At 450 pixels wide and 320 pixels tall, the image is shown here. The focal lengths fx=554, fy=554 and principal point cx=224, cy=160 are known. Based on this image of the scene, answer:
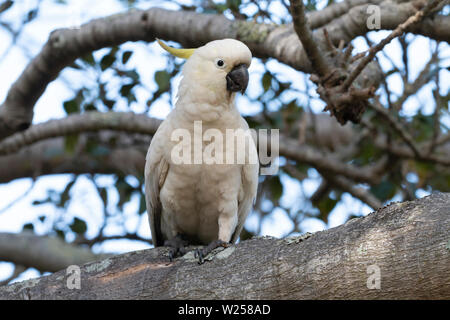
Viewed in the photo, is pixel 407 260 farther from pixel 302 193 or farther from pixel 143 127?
pixel 302 193

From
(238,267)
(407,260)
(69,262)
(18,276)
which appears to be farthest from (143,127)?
(407,260)

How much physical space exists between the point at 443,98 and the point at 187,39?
243 cm

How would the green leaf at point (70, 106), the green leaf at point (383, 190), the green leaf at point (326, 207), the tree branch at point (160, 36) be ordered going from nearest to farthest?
1. the tree branch at point (160, 36)
2. the green leaf at point (70, 106)
3. the green leaf at point (383, 190)
4. the green leaf at point (326, 207)

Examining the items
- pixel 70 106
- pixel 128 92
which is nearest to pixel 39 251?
pixel 70 106

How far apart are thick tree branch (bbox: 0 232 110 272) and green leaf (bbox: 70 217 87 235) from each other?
0.44 m

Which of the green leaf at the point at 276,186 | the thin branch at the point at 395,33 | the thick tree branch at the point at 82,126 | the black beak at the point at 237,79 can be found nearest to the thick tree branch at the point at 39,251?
the thick tree branch at the point at 82,126

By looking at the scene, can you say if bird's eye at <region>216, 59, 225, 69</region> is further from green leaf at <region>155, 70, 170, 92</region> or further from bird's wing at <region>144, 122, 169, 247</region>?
green leaf at <region>155, 70, 170, 92</region>

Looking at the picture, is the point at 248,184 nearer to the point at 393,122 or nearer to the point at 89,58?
the point at 393,122

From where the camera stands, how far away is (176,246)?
10.3 feet

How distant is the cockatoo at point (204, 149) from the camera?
125 inches

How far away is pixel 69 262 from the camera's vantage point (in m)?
4.28

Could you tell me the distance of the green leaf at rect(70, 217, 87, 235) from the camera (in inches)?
194

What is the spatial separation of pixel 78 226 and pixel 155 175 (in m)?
1.86

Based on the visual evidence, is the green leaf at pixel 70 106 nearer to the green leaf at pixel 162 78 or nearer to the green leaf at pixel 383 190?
the green leaf at pixel 162 78
